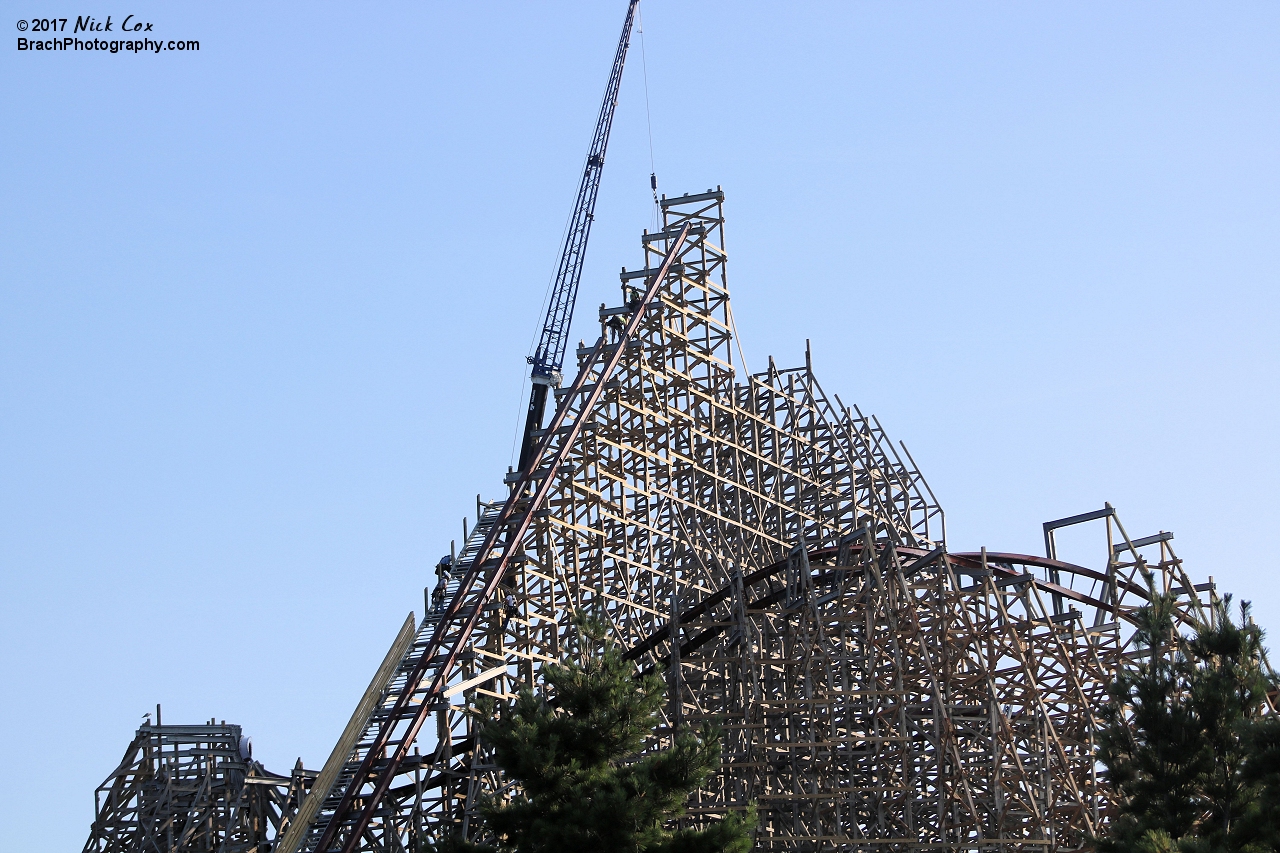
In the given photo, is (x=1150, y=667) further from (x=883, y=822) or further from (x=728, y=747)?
(x=728, y=747)

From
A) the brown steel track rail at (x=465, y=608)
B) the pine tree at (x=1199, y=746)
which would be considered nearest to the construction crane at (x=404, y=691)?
the brown steel track rail at (x=465, y=608)

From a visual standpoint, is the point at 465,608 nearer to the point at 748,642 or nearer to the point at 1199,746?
the point at 748,642

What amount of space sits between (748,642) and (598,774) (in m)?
8.05

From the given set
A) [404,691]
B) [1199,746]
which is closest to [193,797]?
[404,691]

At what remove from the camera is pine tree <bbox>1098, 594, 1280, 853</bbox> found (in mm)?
22766

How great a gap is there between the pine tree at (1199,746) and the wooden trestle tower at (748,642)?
5.58 metres

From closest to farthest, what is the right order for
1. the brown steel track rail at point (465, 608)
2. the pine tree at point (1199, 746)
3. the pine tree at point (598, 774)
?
the pine tree at point (1199, 746) → the pine tree at point (598, 774) → the brown steel track rail at point (465, 608)

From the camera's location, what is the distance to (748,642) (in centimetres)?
3294

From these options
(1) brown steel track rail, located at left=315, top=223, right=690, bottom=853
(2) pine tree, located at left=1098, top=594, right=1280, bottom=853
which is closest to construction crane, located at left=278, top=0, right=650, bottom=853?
(1) brown steel track rail, located at left=315, top=223, right=690, bottom=853

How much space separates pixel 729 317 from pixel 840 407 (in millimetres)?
4053

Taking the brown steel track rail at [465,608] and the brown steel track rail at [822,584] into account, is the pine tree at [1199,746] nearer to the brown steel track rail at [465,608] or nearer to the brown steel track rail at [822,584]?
the brown steel track rail at [822,584]

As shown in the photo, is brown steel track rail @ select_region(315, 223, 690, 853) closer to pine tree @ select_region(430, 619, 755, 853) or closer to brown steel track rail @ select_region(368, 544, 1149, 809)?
brown steel track rail @ select_region(368, 544, 1149, 809)

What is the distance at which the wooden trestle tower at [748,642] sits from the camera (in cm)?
3139

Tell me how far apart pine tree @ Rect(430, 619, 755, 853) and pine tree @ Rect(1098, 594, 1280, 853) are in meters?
4.78
